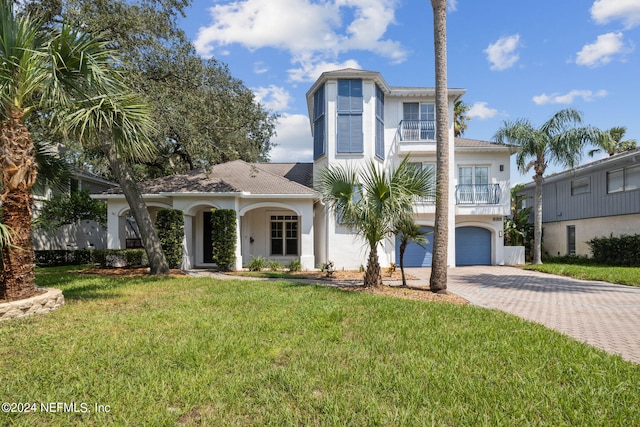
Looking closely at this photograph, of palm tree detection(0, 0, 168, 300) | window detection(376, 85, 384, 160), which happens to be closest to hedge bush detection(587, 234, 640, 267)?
window detection(376, 85, 384, 160)

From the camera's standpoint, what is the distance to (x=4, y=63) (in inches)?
252

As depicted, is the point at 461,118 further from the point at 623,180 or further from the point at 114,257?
the point at 114,257

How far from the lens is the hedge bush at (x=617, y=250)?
17.2 meters

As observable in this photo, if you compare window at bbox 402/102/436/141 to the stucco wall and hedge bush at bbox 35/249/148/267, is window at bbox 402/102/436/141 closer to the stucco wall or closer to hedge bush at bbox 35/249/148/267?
the stucco wall

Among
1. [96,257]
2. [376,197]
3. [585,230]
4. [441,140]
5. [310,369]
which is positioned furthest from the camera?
[585,230]

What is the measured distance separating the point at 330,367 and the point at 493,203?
17371 mm

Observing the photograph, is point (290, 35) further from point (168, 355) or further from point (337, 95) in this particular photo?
point (168, 355)

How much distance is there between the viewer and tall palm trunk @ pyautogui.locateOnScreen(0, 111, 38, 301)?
684 cm

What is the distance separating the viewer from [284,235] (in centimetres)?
1862

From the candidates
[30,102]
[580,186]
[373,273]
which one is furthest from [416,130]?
[30,102]

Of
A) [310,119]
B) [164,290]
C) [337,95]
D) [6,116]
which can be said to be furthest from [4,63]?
[310,119]

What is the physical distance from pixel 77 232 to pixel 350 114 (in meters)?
18.7

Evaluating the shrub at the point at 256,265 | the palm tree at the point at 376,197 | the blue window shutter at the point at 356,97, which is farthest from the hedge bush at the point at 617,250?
the shrub at the point at 256,265

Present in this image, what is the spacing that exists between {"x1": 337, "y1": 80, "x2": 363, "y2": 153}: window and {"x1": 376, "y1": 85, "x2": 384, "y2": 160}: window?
103 cm
